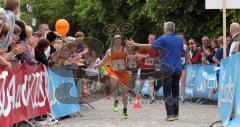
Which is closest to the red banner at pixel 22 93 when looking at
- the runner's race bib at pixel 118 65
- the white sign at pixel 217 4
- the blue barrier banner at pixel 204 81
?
the runner's race bib at pixel 118 65

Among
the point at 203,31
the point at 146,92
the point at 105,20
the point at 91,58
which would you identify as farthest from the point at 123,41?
the point at 105,20

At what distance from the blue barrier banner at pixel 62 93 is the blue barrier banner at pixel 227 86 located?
356 centimetres

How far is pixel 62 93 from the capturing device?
43.2 feet

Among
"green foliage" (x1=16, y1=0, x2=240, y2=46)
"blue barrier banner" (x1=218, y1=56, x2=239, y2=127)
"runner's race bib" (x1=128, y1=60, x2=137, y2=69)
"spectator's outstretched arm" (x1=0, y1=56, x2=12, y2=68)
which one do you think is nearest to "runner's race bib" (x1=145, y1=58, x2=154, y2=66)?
"runner's race bib" (x1=128, y1=60, x2=137, y2=69)

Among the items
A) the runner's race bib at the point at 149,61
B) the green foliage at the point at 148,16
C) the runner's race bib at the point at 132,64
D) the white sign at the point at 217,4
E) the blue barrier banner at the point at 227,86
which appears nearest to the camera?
the blue barrier banner at the point at 227,86

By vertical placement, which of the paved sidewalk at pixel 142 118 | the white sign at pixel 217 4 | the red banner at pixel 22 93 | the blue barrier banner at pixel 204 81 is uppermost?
the white sign at pixel 217 4

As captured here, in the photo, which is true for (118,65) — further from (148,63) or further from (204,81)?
(204,81)

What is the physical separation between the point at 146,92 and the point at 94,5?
22.2 metres

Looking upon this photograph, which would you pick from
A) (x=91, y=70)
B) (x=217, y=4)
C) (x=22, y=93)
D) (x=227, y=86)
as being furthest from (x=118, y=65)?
(x=227, y=86)

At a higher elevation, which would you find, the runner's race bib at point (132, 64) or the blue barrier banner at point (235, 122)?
the runner's race bib at point (132, 64)

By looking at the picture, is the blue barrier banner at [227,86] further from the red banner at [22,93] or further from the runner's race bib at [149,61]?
the runner's race bib at [149,61]

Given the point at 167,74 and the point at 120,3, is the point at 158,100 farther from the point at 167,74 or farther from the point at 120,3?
the point at 120,3

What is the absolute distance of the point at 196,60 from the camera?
19.7 meters

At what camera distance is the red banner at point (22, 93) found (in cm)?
898
